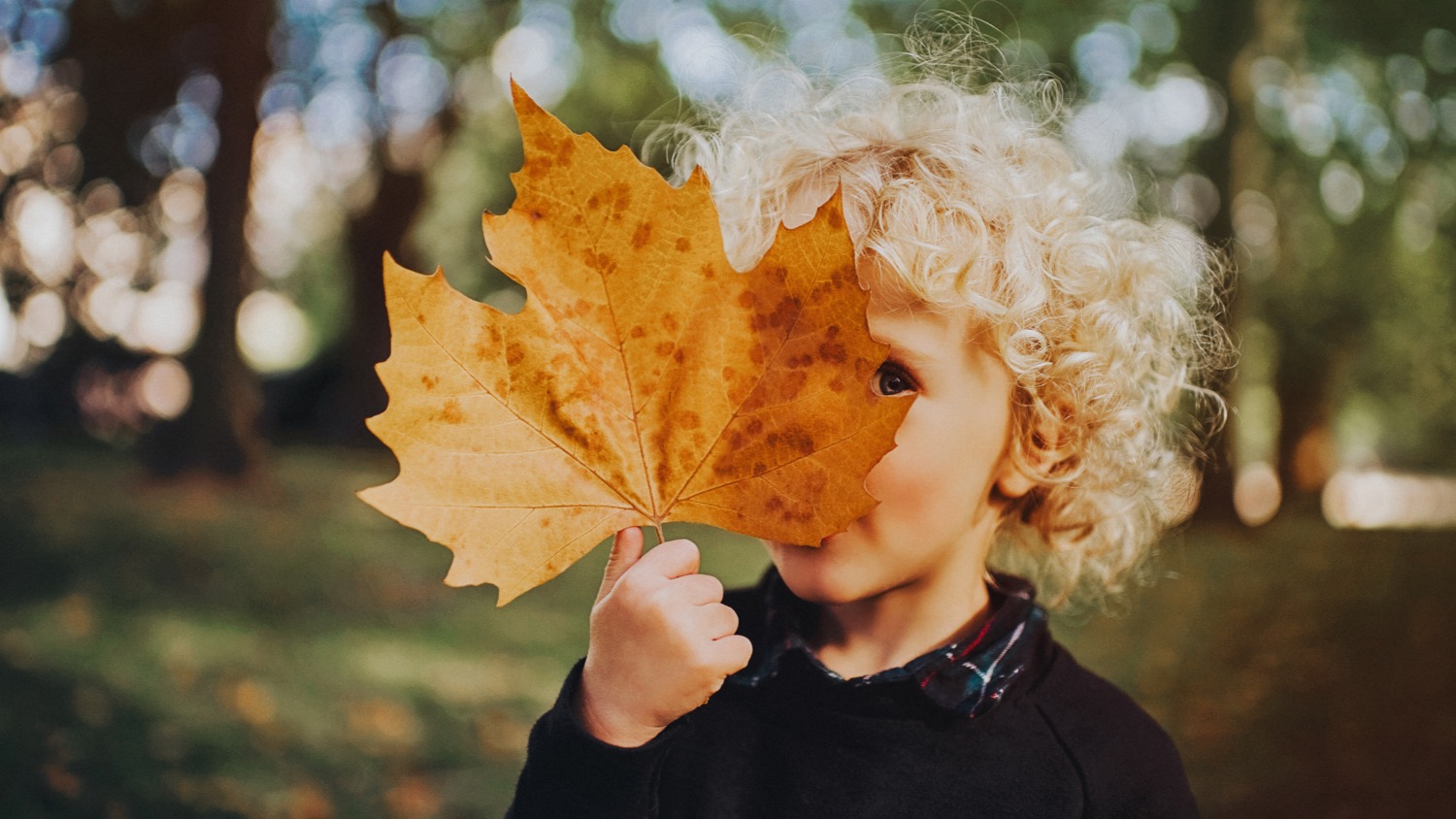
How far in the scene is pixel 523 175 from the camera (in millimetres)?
960

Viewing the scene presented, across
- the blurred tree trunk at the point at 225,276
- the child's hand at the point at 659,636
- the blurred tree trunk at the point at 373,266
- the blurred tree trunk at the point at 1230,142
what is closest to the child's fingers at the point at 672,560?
the child's hand at the point at 659,636

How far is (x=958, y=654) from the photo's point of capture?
1507mm

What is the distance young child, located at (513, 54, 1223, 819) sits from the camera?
1.29m

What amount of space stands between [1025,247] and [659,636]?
81 cm

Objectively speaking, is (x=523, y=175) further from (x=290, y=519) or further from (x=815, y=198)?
(x=290, y=519)

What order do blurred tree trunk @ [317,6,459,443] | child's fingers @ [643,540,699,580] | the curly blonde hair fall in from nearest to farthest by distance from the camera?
child's fingers @ [643,540,699,580] → the curly blonde hair → blurred tree trunk @ [317,6,459,443]

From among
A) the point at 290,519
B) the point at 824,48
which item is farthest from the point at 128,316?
the point at 824,48

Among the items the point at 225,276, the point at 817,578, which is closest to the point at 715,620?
the point at 817,578

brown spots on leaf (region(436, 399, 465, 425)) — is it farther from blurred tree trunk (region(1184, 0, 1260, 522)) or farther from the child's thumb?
blurred tree trunk (region(1184, 0, 1260, 522))

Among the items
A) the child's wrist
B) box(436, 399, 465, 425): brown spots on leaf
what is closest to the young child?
the child's wrist

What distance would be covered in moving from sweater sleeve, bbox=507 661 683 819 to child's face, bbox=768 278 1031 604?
0.95ft

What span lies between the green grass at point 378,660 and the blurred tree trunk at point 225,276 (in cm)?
33

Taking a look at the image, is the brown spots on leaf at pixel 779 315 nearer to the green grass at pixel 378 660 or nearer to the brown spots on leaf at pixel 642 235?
the brown spots on leaf at pixel 642 235

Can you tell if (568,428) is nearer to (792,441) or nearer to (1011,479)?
(792,441)
